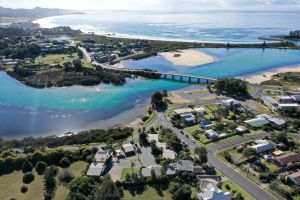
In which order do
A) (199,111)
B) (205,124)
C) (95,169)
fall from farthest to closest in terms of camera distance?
(199,111) < (205,124) < (95,169)

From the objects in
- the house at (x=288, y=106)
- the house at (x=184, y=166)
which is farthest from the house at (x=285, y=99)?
the house at (x=184, y=166)

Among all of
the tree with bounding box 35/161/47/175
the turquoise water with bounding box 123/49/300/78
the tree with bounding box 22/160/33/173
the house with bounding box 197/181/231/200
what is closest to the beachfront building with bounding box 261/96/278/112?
the turquoise water with bounding box 123/49/300/78

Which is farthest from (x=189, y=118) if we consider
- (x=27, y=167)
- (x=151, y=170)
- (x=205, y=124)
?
(x=27, y=167)

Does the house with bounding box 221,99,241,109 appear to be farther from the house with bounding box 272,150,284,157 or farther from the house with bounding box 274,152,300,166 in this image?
the house with bounding box 274,152,300,166

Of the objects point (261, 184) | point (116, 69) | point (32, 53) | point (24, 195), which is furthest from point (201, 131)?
point (32, 53)

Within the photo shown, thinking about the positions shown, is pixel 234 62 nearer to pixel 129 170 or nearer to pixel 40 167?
pixel 129 170

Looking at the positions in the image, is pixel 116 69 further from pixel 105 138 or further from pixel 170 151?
pixel 170 151

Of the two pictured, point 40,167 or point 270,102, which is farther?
point 270,102

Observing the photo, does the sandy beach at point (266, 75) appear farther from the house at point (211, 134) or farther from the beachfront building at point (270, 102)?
the house at point (211, 134)
